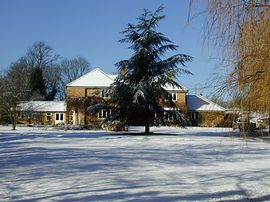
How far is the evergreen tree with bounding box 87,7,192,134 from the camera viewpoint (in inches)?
1335

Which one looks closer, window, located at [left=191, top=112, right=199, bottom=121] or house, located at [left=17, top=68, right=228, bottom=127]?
house, located at [left=17, top=68, right=228, bottom=127]

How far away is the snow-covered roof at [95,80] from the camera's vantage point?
61188mm

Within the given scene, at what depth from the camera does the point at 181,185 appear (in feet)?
31.3

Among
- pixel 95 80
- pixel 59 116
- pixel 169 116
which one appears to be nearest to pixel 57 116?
pixel 59 116

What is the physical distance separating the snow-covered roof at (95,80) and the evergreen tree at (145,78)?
84.2 ft

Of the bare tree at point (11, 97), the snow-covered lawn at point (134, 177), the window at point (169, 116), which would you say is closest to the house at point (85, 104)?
the bare tree at point (11, 97)

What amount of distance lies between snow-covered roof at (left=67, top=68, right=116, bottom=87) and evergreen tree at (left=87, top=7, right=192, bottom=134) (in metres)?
25.7

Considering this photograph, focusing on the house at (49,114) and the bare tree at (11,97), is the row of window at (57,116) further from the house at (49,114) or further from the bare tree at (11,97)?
the bare tree at (11,97)

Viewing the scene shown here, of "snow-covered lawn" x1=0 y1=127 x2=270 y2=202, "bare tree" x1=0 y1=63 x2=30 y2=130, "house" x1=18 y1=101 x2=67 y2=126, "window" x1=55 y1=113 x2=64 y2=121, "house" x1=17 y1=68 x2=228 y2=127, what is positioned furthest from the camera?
"window" x1=55 y1=113 x2=64 y2=121

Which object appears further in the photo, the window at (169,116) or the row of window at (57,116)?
the row of window at (57,116)

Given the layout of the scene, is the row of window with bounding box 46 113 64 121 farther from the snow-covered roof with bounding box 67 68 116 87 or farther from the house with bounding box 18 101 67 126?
the snow-covered roof with bounding box 67 68 116 87

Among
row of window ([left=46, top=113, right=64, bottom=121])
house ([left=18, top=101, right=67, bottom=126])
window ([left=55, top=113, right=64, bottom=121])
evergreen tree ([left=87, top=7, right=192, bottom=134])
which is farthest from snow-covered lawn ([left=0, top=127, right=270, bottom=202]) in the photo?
window ([left=55, top=113, right=64, bottom=121])

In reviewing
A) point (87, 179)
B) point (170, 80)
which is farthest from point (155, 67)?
point (87, 179)

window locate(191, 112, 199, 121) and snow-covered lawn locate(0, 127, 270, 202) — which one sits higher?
window locate(191, 112, 199, 121)
